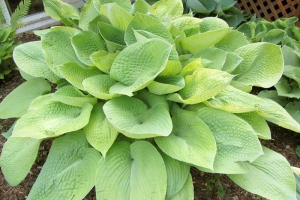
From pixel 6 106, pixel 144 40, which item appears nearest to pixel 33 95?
pixel 6 106

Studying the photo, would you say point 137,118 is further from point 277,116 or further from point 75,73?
point 277,116

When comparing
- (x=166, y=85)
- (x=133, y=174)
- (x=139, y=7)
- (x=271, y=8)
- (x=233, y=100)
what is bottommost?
(x=271, y=8)

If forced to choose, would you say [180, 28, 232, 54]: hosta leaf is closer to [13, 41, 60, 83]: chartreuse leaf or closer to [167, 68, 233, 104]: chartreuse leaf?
[167, 68, 233, 104]: chartreuse leaf

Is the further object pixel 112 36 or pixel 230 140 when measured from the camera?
pixel 112 36

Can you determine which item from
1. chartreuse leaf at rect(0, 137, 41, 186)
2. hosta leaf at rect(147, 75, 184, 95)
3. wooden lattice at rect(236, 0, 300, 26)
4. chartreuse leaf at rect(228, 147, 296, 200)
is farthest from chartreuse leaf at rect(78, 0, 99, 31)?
wooden lattice at rect(236, 0, 300, 26)

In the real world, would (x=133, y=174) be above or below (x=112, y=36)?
below

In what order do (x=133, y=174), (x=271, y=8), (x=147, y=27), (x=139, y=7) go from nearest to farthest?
(x=133, y=174) < (x=147, y=27) < (x=139, y=7) < (x=271, y=8)

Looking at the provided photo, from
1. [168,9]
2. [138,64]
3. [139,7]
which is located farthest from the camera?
[168,9]

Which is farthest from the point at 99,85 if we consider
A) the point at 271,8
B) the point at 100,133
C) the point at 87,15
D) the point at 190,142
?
the point at 271,8
